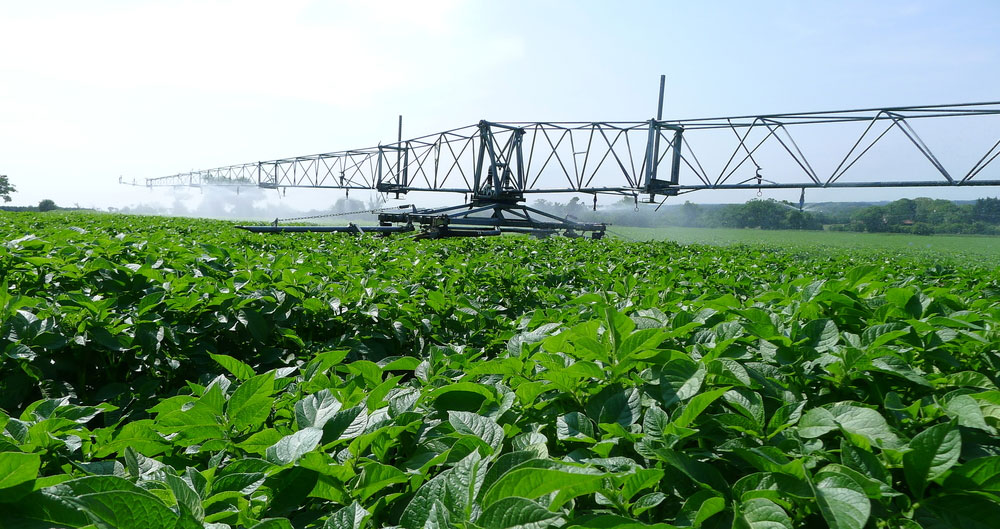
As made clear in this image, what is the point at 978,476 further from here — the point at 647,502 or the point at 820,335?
the point at 820,335

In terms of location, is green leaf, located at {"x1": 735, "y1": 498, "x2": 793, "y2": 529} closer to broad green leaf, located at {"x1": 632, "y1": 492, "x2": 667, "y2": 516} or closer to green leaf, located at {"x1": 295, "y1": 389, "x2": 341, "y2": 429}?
broad green leaf, located at {"x1": 632, "y1": 492, "x2": 667, "y2": 516}

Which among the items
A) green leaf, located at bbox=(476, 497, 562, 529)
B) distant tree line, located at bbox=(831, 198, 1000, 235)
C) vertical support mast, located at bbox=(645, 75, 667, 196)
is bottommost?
green leaf, located at bbox=(476, 497, 562, 529)

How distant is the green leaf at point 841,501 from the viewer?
71cm

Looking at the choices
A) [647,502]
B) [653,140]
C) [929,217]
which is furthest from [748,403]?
[929,217]

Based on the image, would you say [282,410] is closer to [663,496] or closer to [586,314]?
[663,496]

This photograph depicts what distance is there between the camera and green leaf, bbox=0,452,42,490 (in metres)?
0.67

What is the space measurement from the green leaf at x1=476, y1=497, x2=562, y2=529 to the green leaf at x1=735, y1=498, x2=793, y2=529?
0.31 m

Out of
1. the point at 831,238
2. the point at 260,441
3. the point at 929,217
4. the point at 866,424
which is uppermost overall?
the point at 929,217

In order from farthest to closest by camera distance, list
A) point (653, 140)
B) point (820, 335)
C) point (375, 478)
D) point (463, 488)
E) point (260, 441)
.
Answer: point (653, 140), point (820, 335), point (260, 441), point (375, 478), point (463, 488)

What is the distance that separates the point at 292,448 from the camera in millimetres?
939

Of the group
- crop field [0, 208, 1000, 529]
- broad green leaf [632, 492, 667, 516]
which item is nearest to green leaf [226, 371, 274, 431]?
crop field [0, 208, 1000, 529]

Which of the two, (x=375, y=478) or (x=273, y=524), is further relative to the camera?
(x=375, y=478)

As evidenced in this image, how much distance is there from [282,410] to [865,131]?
13.5 meters

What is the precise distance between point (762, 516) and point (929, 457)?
34 cm
